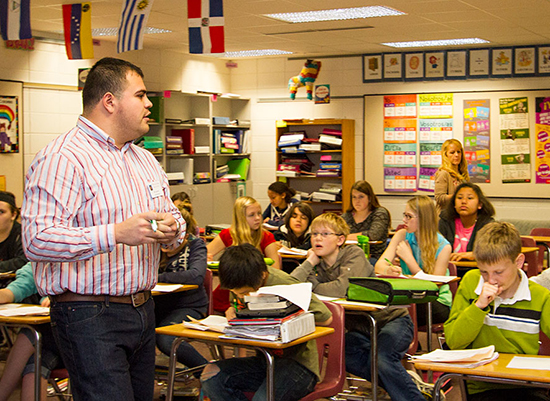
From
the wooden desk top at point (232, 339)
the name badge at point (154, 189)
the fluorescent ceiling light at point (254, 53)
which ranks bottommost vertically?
the wooden desk top at point (232, 339)

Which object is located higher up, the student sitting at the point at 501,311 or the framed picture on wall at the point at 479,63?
the framed picture on wall at the point at 479,63

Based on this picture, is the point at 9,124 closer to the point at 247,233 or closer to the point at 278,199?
the point at 278,199

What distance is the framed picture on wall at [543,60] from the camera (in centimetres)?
880

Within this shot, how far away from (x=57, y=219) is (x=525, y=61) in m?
8.12

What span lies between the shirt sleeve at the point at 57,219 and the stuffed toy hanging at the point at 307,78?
7.72 metres

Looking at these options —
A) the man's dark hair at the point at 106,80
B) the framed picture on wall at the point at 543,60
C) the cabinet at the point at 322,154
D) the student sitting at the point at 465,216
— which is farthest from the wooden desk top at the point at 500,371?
the cabinet at the point at 322,154

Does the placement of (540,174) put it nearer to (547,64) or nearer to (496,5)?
(547,64)

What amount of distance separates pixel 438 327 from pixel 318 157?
5.92m

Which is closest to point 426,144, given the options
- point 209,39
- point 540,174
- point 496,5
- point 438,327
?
point 540,174

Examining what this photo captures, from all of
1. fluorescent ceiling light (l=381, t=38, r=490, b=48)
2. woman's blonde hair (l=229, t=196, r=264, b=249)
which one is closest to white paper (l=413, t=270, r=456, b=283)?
woman's blonde hair (l=229, t=196, r=264, b=249)

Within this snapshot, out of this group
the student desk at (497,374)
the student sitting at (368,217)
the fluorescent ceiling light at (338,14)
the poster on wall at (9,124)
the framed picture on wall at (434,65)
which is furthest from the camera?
the framed picture on wall at (434,65)

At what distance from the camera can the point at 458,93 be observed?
9312mm

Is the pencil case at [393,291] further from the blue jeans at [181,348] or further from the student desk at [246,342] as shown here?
the blue jeans at [181,348]

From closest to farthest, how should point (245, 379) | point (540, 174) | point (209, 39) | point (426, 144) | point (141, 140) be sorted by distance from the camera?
1. point (245, 379)
2. point (209, 39)
3. point (141, 140)
4. point (540, 174)
5. point (426, 144)
